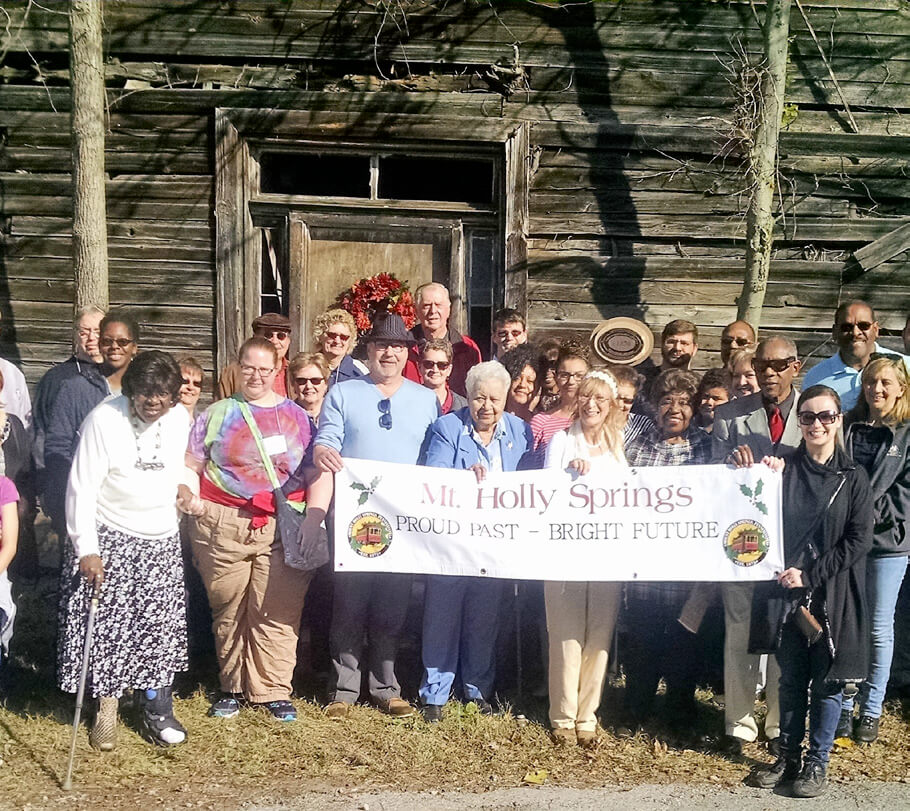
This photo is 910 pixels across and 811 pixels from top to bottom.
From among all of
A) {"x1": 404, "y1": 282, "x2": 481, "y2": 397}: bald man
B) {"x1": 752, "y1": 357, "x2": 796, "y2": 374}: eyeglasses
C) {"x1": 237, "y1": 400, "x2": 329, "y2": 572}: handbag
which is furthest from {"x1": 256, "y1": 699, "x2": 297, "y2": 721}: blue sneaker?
{"x1": 752, "y1": 357, "x2": 796, "y2": 374}: eyeglasses

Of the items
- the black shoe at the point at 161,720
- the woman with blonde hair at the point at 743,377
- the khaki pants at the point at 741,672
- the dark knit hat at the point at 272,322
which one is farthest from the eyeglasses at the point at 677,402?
the black shoe at the point at 161,720

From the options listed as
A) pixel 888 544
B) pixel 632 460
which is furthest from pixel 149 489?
pixel 888 544

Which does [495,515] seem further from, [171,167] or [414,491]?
[171,167]

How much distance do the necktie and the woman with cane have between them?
3.03 meters

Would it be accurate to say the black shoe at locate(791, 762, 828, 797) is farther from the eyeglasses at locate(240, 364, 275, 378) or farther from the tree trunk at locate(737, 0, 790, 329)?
the tree trunk at locate(737, 0, 790, 329)

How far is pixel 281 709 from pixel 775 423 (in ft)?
9.76

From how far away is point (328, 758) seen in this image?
5.06 meters

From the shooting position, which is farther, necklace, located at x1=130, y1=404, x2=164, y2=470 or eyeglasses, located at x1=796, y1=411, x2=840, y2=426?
necklace, located at x1=130, y1=404, x2=164, y2=470

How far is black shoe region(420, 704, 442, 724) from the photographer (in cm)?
544

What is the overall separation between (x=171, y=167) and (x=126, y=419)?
4013 millimetres

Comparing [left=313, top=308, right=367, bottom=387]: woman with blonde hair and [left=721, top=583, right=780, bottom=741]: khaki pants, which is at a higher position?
[left=313, top=308, right=367, bottom=387]: woman with blonde hair

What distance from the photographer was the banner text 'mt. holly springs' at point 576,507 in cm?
525

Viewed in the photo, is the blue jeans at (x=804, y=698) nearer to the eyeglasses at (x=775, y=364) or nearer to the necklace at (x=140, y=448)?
the eyeglasses at (x=775, y=364)

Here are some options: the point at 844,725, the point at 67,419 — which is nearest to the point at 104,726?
the point at 67,419
